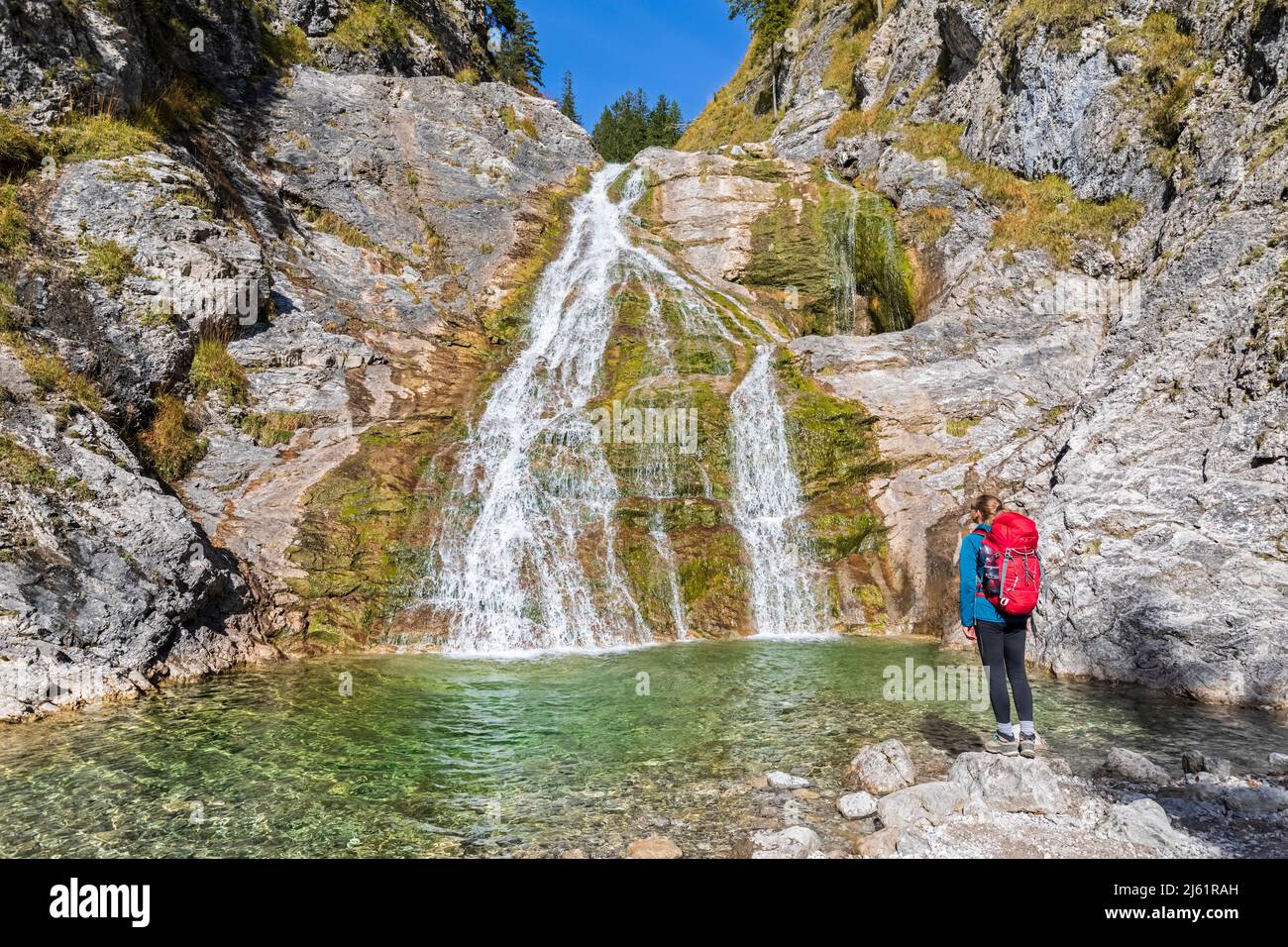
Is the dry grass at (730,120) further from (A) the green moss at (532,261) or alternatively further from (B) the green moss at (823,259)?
(B) the green moss at (823,259)

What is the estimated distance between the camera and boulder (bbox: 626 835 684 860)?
5.95 m

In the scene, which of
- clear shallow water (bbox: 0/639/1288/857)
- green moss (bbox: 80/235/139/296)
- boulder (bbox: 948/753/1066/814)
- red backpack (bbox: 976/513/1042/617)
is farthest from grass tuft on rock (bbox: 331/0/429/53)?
boulder (bbox: 948/753/1066/814)

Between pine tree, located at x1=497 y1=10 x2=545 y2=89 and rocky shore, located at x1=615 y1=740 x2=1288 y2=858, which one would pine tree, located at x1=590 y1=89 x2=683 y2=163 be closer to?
pine tree, located at x1=497 y1=10 x2=545 y2=89

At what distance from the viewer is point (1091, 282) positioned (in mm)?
20266

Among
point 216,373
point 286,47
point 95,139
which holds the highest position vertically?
point 286,47

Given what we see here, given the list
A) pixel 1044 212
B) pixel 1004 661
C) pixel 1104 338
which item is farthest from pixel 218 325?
pixel 1044 212

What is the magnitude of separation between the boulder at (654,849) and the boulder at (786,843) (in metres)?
0.66

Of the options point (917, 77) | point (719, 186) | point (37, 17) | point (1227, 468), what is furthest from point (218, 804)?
point (917, 77)

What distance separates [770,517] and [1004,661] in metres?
10.5

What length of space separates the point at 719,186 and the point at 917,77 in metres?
10.1

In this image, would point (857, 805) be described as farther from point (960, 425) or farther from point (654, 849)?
point (960, 425)

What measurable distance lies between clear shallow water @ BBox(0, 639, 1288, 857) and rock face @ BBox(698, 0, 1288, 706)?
1.82m

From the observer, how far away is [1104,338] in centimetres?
Result: 1880

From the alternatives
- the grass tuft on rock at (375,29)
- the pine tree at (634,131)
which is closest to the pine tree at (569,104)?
the pine tree at (634,131)
